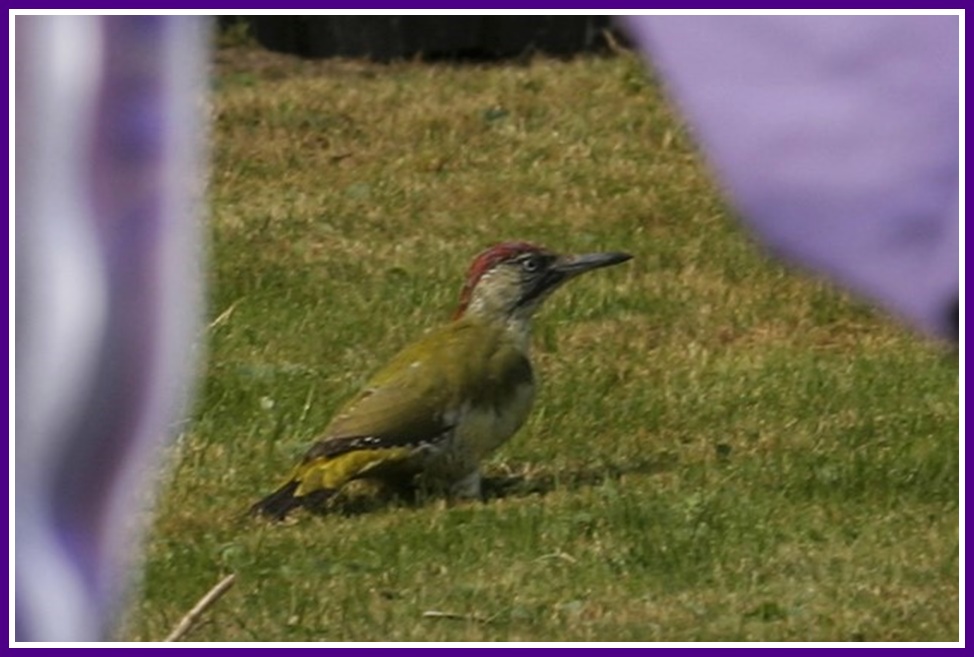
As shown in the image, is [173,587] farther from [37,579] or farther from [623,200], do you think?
[623,200]

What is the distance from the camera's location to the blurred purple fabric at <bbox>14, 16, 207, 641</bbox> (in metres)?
1.96

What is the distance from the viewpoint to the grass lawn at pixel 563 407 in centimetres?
548

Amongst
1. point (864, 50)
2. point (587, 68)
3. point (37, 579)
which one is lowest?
point (587, 68)

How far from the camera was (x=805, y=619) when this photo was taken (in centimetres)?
537

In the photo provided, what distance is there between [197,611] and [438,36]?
8.77 metres

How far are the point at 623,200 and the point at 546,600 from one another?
486 centimetres

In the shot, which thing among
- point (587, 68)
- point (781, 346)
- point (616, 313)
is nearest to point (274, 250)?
point (616, 313)

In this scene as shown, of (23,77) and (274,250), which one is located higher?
(23,77)

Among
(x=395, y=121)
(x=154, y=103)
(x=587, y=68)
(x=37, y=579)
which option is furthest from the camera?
(x=587, y=68)

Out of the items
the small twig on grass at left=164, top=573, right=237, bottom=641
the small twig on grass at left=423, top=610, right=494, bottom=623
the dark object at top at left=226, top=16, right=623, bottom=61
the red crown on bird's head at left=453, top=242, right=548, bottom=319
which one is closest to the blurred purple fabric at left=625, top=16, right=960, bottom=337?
the small twig on grass at left=164, top=573, right=237, bottom=641

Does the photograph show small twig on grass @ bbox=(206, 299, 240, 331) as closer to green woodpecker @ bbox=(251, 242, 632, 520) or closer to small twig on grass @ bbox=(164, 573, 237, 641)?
green woodpecker @ bbox=(251, 242, 632, 520)

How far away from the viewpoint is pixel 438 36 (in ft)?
43.4

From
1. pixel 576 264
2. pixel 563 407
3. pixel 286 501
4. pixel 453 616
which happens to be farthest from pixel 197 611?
pixel 563 407

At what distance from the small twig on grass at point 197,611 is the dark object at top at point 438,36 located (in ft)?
27.0
